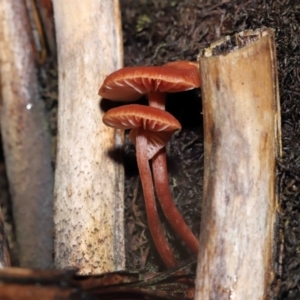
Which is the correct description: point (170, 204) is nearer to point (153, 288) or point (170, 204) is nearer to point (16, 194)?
point (153, 288)

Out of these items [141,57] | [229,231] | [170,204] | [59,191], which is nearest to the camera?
[229,231]

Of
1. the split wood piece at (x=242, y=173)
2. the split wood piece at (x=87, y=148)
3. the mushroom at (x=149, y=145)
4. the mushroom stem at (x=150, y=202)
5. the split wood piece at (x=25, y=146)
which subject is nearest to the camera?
the split wood piece at (x=242, y=173)

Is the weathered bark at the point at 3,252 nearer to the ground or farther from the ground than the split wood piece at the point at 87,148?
nearer to the ground

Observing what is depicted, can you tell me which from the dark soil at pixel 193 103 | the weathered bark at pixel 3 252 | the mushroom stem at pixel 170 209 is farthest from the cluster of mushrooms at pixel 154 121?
the weathered bark at pixel 3 252

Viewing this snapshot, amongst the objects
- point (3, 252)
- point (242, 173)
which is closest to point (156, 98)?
point (242, 173)

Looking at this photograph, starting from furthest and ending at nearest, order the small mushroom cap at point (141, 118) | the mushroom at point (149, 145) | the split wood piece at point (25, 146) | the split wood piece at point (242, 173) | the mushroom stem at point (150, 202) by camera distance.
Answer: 1. the split wood piece at point (25, 146)
2. the mushroom stem at point (150, 202)
3. the mushroom at point (149, 145)
4. the small mushroom cap at point (141, 118)
5. the split wood piece at point (242, 173)

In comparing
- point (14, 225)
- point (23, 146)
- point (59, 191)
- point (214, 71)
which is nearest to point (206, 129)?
point (214, 71)

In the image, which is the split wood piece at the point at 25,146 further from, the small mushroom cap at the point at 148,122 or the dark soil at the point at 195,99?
the small mushroom cap at the point at 148,122

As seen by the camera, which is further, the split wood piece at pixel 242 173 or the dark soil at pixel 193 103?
the dark soil at pixel 193 103
